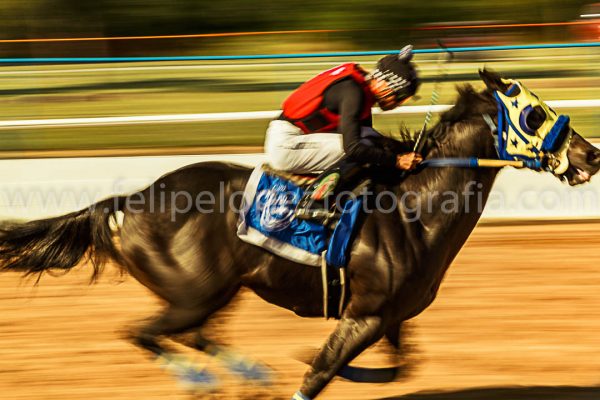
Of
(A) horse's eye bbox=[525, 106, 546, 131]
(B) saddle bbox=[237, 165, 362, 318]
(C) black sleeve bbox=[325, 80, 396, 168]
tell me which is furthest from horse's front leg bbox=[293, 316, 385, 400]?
(A) horse's eye bbox=[525, 106, 546, 131]

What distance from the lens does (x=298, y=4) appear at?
77.8 feet

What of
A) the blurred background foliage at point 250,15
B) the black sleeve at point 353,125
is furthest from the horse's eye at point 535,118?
the blurred background foliage at point 250,15

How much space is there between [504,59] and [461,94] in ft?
16.8

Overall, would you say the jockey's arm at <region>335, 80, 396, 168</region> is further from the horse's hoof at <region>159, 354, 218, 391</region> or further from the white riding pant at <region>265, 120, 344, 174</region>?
the horse's hoof at <region>159, 354, 218, 391</region>

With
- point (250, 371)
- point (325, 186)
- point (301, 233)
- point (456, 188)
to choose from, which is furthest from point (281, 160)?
point (250, 371)

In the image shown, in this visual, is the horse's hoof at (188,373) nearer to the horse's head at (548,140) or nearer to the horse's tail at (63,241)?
the horse's tail at (63,241)

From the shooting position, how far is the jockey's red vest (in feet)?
13.7

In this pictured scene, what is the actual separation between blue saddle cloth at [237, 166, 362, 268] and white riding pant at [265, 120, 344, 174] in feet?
0.47

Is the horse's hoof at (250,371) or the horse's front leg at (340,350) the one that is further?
the horse's hoof at (250,371)

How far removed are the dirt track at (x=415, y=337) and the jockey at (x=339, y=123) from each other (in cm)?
92

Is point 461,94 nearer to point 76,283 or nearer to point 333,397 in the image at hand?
point 333,397

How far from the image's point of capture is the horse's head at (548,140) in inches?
162

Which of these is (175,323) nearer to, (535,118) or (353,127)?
(353,127)

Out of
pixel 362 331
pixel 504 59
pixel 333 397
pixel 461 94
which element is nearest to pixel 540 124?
pixel 461 94
